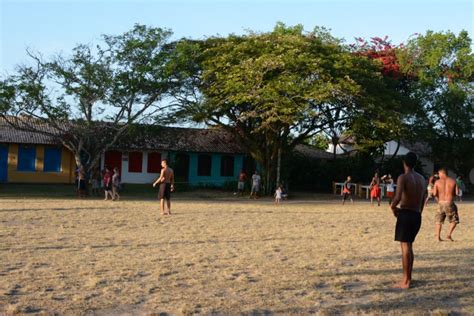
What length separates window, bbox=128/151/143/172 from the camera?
35.3m

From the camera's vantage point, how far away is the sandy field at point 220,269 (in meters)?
6.19

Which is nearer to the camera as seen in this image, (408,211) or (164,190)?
(408,211)

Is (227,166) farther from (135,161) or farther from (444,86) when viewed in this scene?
(444,86)

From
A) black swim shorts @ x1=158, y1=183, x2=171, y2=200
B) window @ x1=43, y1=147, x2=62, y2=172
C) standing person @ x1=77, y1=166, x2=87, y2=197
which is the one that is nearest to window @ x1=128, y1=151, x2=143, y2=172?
window @ x1=43, y1=147, x2=62, y2=172

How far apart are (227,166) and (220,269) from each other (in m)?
29.1

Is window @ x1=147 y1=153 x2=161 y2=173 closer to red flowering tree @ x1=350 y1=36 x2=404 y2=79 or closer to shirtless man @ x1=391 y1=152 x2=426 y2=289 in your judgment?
red flowering tree @ x1=350 y1=36 x2=404 y2=79

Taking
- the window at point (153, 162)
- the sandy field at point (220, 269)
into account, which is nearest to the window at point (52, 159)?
the window at point (153, 162)

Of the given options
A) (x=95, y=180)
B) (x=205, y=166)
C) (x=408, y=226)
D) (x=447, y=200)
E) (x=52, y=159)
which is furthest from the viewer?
(x=205, y=166)

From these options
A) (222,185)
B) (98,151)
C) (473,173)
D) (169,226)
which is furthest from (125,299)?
(473,173)

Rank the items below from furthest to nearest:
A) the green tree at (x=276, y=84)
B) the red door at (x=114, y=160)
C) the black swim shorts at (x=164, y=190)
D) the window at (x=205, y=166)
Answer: the window at (x=205, y=166), the red door at (x=114, y=160), the green tree at (x=276, y=84), the black swim shorts at (x=164, y=190)

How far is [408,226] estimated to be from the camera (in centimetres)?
732

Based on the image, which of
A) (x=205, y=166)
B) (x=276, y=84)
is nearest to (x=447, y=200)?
(x=276, y=84)

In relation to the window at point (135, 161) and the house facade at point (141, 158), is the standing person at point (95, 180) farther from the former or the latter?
the window at point (135, 161)

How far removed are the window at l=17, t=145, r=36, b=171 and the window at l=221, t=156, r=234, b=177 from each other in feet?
37.2
